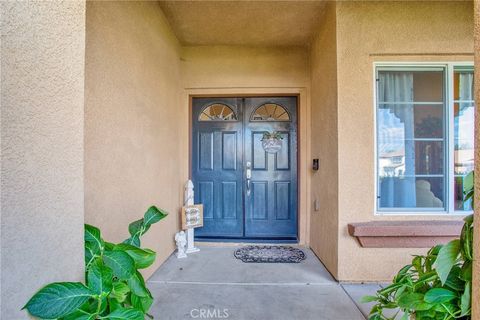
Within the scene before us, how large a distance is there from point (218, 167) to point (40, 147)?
3.00 metres

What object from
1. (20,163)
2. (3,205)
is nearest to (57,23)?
(20,163)

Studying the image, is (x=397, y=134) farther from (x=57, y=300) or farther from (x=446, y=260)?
(x=57, y=300)

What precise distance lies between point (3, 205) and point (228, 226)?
325 cm

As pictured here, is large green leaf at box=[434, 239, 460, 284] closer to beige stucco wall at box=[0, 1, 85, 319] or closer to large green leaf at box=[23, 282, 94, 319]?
large green leaf at box=[23, 282, 94, 319]

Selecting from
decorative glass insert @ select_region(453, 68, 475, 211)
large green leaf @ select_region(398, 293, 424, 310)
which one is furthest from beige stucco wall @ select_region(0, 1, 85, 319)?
decorative glass insert @ select_region(453, 68, 475, 211)

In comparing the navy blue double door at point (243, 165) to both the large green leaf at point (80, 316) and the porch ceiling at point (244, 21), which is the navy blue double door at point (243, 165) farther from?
the large green leaf at point (80, 316)

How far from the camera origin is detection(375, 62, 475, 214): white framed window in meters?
2.52

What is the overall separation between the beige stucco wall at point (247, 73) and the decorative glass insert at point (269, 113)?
0.22 m

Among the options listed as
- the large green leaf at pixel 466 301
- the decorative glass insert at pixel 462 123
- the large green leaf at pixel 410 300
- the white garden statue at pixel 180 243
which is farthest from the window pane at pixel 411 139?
the white garden statue at pixel 180 243

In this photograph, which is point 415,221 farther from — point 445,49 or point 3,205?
point 3,205

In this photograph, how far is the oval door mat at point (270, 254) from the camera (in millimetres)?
3020

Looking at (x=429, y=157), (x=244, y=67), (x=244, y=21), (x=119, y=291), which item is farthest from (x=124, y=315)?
(x=244, y=67)

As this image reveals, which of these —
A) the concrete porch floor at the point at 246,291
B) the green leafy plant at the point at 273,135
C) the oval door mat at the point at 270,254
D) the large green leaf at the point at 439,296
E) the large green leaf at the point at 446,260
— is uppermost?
the green leafy plant at the point at 273,135

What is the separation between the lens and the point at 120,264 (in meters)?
1.00
